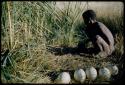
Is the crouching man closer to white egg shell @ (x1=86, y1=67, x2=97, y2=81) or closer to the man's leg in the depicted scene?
the man's leg

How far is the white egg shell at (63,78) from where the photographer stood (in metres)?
5.28

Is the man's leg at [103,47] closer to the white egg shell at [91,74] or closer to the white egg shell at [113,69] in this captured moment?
the white egg shell at [113,69]

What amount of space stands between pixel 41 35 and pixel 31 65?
870mm

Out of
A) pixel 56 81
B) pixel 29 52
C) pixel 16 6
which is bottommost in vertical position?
pixel 56 81

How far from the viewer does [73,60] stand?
6.31 m

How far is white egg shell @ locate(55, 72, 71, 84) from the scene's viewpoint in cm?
528

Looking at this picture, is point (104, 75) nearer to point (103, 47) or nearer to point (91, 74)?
point (91, 74)

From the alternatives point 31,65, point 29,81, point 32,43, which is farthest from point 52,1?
point 29,81

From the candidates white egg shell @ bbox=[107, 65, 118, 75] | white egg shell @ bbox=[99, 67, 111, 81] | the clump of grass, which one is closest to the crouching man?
the clump of grass

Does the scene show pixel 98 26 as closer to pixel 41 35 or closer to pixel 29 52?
pixel 41 35

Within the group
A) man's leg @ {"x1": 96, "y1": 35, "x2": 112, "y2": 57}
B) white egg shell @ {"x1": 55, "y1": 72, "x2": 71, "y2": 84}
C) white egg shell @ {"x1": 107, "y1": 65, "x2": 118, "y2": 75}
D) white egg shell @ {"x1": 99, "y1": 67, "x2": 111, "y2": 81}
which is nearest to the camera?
white egg shell @ {"x1": 55, "y1": 72, "x2": 71, "y2": 84}

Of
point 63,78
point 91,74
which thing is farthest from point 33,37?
point 91,74

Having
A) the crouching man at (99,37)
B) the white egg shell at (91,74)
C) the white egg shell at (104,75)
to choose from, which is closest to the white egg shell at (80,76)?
the white egg shell at (91,74)

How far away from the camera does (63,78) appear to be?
527cm
